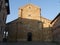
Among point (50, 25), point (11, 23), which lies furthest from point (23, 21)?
point (50, 25)

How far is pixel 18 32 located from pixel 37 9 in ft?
21.5

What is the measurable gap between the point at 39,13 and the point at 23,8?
3.66m

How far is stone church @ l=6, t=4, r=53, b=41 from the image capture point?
3794cm

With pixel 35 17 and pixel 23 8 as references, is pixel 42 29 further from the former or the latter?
pixel 23 8

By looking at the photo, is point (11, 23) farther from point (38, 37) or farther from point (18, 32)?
point (38, 37)

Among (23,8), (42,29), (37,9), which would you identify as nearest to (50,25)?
(42,29)

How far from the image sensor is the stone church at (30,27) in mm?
37938

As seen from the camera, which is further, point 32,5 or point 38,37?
point 32,5

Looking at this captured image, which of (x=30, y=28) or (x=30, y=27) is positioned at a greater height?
(x=30, y=27)

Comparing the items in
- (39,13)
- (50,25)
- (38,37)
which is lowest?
(38,37)

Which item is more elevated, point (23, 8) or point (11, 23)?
point (23, 8)

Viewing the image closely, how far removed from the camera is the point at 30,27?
38.5 metres

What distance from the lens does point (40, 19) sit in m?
39.2

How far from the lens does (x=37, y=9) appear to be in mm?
39812
